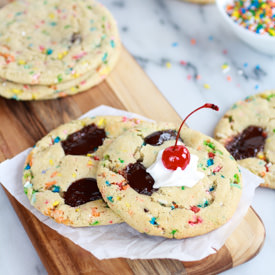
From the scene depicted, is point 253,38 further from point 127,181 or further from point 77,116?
point 127,181

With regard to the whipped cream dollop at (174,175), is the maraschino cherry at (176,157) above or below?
above

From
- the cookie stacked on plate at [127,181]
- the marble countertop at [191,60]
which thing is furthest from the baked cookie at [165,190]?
the marble countertop at [191,60]

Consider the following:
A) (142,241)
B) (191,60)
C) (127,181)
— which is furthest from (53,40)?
(142,241)

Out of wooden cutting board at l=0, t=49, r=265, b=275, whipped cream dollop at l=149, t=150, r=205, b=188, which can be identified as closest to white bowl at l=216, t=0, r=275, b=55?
wooden cutting board at l=0, t=49, r=265, b=275

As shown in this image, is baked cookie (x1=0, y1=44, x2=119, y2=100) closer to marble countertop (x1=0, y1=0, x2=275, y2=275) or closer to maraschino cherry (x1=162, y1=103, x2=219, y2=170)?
marble countertop (x1=0, y1=0, x2=275, y2=275)

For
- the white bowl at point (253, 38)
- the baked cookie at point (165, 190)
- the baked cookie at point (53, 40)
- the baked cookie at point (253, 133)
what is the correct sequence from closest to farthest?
the baked cookie at point (165, 190) → the baked cookie at point (253, 133) → the baked cookie at point (53, 40) → the white bowl at point (253, 38)

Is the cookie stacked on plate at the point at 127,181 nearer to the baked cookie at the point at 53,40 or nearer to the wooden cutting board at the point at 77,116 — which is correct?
the wooden cutting board at the point at 77,116

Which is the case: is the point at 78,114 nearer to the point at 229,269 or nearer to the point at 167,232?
the point at 167,232
